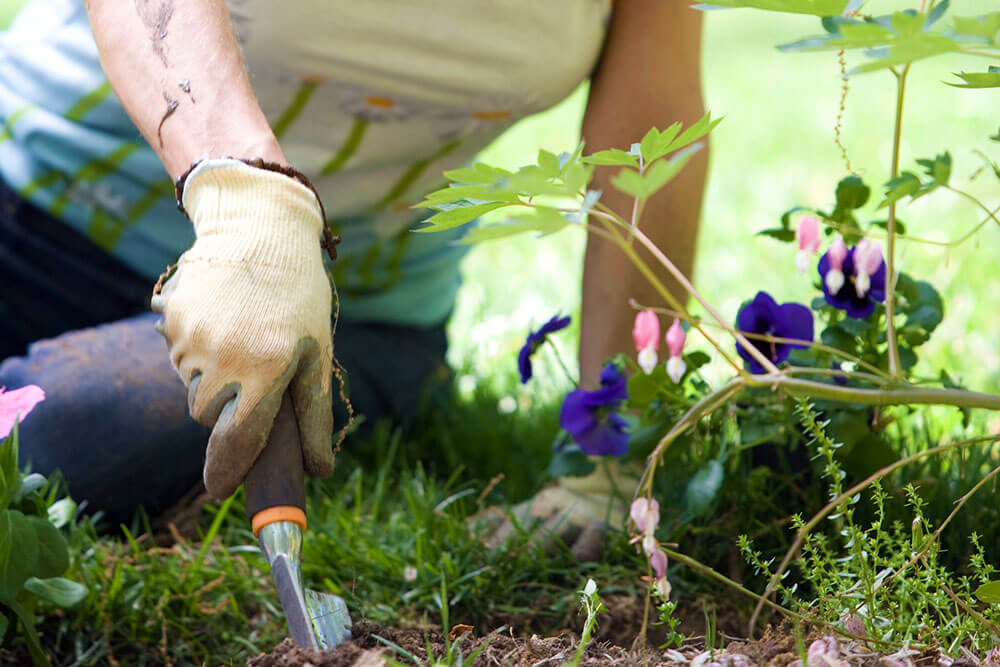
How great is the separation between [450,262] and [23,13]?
104 centimetres

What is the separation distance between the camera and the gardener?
46.0 inches

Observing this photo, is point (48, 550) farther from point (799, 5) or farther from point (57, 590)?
point (799, 5)

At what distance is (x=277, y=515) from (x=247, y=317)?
0.21 metres

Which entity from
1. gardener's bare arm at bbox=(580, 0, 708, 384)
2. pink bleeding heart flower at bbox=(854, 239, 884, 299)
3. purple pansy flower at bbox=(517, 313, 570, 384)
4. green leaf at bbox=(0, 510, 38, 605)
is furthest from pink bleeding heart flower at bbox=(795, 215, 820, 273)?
green leaf at bbox=(0, 510, 38, 605)

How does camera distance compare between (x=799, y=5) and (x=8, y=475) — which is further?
(x=8, y=475)

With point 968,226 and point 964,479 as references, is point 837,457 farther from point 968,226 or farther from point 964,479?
point 968,226

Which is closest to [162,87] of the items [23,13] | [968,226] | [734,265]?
[23,13]

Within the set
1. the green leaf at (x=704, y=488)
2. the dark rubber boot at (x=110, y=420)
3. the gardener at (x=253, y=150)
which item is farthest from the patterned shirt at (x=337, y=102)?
the green leaf at (x=704, y=488)

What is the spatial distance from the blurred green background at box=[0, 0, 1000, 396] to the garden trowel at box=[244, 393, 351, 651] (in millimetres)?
917

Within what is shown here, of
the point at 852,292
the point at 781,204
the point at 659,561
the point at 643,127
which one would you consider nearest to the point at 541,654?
the point at 659,561

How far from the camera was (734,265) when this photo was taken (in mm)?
3102

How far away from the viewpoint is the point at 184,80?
1.14 m

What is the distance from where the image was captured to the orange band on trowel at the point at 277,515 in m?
1.02

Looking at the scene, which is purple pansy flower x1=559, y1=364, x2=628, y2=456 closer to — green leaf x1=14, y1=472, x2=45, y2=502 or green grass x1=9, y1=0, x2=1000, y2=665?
green grass x1=9, y1=0, x2=1000, y2=665
